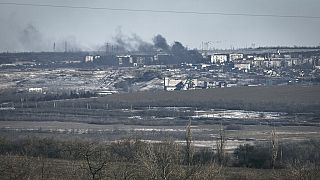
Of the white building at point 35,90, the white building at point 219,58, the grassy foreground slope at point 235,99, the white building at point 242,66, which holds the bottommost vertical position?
the grassy foreground slope at point 235,99

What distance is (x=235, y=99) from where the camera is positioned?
112 feet

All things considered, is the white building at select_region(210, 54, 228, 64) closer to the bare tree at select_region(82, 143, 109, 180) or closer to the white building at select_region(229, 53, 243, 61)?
the white building at select_region(229, 53, 243, 61)

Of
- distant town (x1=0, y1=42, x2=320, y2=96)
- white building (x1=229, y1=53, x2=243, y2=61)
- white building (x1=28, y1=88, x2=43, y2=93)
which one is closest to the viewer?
white building (x1=28, y1=88, x2=43, y2=93)

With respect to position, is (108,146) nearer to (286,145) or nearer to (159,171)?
(286,145)

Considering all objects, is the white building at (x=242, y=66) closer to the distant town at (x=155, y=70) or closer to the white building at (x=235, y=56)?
the distant town at (x=155, y=70)

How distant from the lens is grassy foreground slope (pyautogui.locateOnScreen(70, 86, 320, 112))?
32156 mm

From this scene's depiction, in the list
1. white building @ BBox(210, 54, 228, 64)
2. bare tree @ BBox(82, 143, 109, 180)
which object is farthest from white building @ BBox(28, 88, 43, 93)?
bare tree @ BBox(82, 143, 109, 180)

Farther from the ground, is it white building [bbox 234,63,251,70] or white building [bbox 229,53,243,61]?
white building [bbox 229,53,243,61]

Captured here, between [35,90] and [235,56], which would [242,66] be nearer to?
[235,56]

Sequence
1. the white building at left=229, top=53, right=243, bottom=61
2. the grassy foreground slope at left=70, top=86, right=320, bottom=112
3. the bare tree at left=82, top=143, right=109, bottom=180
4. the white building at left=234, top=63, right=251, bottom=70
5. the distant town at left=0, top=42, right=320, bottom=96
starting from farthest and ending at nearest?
the white building at left=229, top=53, right=243, bottom=61 < the white building at left=234, top=63, right=251, bottom=70 < the distant town at left=0, top=42, right=320, bottom=96 < the grassy foreground slope at left=70, top=86, right=320, bottom=112 < the bare tree at left=82, top=143, right=109, bottom=180

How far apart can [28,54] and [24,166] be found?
4025 centimetres

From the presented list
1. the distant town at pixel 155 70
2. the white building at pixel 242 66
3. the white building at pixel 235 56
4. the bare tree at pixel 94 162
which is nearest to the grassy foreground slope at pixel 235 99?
the distant town at pixel 155 70

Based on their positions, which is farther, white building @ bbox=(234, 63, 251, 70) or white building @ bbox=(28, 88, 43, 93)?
white building @ bbox=(234, 63, 251, 70)

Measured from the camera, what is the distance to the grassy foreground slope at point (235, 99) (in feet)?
105
